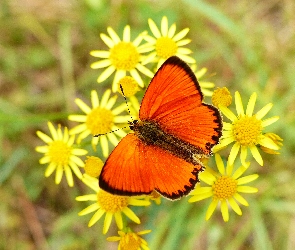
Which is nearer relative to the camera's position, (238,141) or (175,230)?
(238,141)

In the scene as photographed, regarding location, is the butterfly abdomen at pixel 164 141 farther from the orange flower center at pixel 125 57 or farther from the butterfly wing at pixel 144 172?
the orange flower center at pixel 125 57

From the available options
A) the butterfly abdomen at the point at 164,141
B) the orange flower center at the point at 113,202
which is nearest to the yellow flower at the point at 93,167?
the orange flower center at the point at 113,202

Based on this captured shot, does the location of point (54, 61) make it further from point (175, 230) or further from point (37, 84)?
point (175, 230)

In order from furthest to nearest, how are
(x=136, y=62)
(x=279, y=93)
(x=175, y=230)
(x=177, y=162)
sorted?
(x=279, y=93), (x=175, y=230), (x=136, y=62), (x=177, y=162)

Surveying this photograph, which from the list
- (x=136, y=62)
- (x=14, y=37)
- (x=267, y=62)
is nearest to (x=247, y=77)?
(x=267, y=62)

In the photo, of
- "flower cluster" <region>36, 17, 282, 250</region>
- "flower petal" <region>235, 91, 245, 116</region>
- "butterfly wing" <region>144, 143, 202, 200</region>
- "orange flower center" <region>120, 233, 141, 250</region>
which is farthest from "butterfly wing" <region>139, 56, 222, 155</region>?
"orange flower center" <region>120, 233, 141, 250</region>

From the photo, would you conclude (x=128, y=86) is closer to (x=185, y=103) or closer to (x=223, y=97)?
(x=185, y=103)
